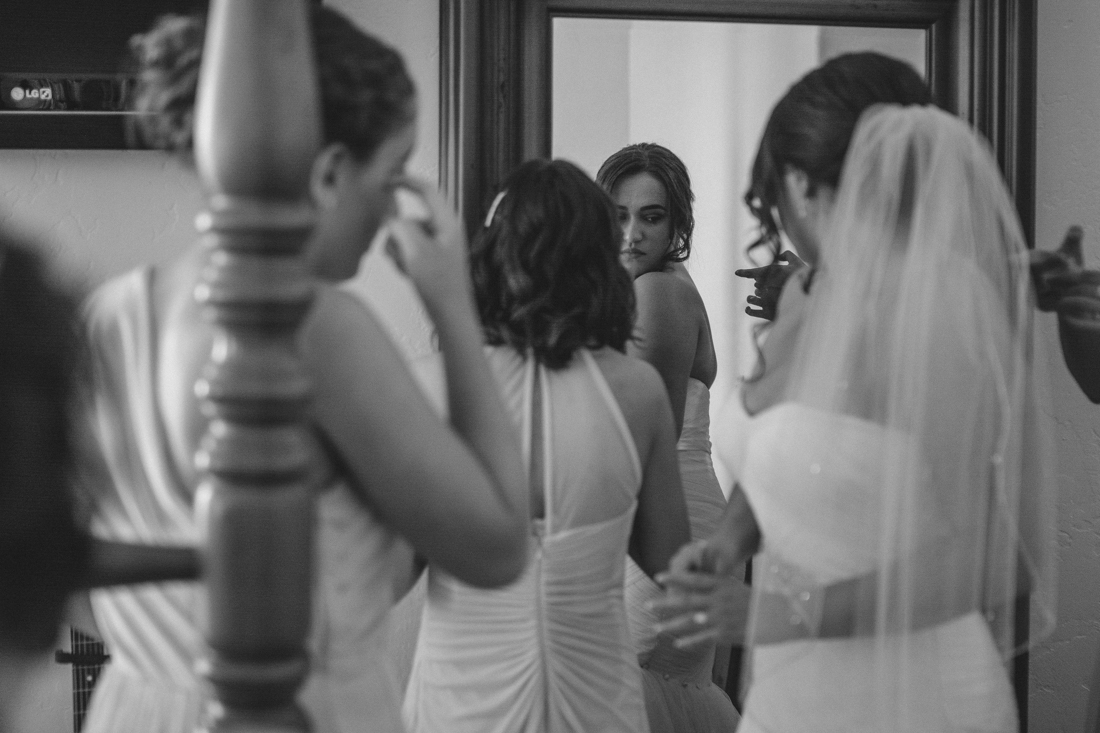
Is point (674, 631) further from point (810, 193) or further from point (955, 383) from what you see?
point (810, 193)

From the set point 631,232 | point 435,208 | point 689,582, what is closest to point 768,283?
point 631,232

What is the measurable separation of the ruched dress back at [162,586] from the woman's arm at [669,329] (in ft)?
4.57

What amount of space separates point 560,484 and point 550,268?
31cm

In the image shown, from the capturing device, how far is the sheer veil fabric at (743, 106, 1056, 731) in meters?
1.24

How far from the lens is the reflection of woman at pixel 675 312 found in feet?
7.61

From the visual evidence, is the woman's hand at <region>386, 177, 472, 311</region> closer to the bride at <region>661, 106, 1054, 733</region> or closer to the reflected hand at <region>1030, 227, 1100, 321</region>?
the bride at <region>661, 106, 1054, 733</region>

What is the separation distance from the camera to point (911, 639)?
4.23 feet

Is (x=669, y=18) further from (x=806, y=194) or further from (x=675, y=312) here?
(x=806, y=194)

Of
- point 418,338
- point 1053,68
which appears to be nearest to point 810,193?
point 418,338

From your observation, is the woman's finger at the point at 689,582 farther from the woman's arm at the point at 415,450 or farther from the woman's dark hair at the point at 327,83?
the woman's dark hair at the point at 327,83

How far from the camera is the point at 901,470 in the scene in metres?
1.24

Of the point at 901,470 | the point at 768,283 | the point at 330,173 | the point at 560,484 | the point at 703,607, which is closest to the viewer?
the point at 330,173

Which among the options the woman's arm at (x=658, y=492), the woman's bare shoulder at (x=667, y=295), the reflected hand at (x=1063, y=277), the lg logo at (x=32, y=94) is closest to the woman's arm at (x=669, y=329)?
the woman's bare shoulder at (x=667, y=295)

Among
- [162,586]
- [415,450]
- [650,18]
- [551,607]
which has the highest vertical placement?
[650,18]
